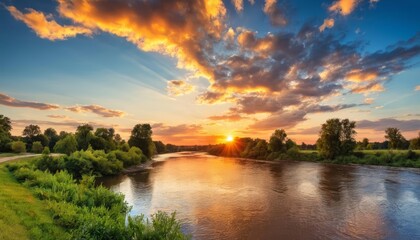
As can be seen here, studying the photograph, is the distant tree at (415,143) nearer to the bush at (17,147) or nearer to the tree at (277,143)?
the tree at (277,143)

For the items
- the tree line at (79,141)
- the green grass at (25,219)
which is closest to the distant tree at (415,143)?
the tree line at (79,141)

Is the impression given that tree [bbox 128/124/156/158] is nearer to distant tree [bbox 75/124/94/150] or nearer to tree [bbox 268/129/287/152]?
distant tree [bbox 75/124/94/150]

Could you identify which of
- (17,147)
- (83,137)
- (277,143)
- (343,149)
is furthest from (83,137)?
(343,149)

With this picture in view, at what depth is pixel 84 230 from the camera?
43.3 ft

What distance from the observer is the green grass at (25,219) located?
12.4m

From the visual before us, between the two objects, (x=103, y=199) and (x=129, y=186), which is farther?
(x=129, y=186)

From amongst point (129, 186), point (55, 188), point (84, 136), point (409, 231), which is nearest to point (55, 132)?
point (84, 136)

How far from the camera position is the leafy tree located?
278 feet

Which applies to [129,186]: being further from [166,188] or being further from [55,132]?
[55,132]

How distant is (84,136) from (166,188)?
5969 centimetres

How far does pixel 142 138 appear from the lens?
100 meters

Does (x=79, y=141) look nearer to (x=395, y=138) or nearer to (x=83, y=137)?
(x=83, y=137)

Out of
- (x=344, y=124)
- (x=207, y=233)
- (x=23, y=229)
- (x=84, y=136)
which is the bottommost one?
(x=207, y=233)

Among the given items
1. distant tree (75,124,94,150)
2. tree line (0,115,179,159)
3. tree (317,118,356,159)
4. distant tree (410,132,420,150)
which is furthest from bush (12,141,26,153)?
distant tree (410,132,420,150)
